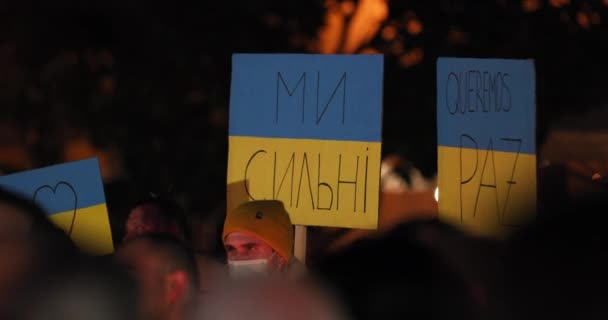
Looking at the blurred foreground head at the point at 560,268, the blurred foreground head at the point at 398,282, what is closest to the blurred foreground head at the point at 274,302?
the blurred foreground head at the point at 398,282

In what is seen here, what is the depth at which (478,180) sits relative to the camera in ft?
14.7

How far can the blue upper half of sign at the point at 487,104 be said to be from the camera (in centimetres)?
454

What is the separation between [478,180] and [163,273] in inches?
94.9

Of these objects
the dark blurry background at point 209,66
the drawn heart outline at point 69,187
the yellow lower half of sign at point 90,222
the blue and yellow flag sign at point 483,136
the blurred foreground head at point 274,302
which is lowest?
the blurred foreground head at point 274,302

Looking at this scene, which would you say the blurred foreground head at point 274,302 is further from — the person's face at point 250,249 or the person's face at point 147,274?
the person's face at point 250,249

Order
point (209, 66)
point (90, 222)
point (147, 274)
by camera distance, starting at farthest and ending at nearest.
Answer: point (209, 66) < point (90, 222) < point (147, 274)

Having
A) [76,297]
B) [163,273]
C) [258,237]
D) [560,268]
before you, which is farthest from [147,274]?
[258,237]

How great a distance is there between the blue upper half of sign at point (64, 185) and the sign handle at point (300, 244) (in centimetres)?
75

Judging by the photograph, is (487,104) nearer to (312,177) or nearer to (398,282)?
(312,177)

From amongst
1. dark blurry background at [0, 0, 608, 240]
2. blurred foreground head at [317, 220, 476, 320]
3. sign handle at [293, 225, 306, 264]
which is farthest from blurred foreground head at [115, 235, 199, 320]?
dark blurry background at [0, 0, 608, 240]

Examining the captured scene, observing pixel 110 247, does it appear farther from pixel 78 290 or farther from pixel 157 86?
pixel 157 86

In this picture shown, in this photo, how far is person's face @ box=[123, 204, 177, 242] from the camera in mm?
4484

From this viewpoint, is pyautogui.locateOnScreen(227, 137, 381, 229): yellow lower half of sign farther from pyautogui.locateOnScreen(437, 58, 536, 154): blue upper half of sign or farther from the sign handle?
pyautogui.locateOnScreen(437, 58, 536, 154): blue upper half of sign

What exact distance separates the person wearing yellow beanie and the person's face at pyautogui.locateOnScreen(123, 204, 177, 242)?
477mm
